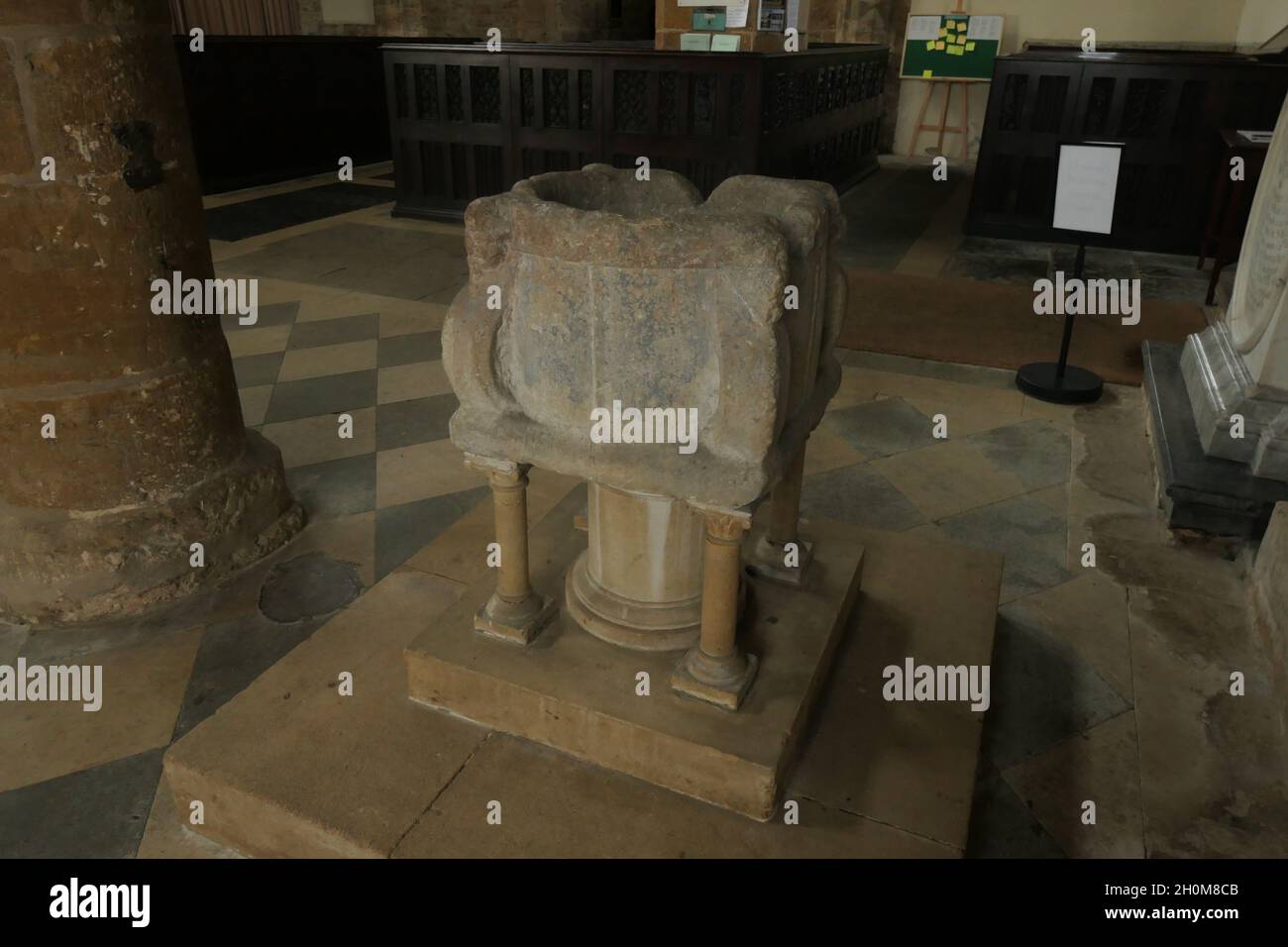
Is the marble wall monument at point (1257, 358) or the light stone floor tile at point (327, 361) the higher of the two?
the marble wall monument at point (1257, 358)

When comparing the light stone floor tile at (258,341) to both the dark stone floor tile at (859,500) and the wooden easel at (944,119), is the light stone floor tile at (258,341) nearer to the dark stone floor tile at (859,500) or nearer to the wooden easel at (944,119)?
the dark stone floor tile at (859,500)

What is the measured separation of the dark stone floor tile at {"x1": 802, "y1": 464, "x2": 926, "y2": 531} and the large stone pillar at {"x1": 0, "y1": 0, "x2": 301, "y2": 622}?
215 centimetres

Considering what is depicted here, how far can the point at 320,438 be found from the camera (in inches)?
168

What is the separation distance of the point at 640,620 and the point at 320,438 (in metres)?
2.50

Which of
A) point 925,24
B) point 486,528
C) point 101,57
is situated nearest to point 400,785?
point 486,528

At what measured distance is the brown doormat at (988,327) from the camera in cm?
522

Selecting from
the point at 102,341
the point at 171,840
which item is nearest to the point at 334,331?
the point at 102,341

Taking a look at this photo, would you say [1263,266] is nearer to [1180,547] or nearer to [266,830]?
[1180,547]

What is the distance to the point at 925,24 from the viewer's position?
11.6 metres

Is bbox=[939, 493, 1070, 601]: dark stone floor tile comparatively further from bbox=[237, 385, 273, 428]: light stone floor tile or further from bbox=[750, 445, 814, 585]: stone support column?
bbox=[237, 385, 273, 428]: light stone floor tile

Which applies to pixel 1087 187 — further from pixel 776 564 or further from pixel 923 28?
pixel 923 28

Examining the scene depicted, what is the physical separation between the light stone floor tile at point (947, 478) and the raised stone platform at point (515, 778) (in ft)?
3.72

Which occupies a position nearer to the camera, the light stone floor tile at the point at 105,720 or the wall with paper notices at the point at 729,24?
the light stone floor tile at the point at 105,720

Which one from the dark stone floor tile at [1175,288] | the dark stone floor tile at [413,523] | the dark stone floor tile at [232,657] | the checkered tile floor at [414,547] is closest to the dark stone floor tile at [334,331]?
the checkered tile floor at [414,547]
